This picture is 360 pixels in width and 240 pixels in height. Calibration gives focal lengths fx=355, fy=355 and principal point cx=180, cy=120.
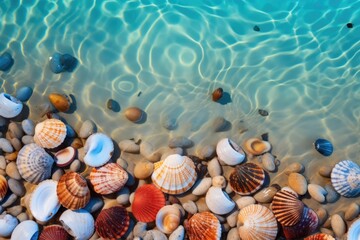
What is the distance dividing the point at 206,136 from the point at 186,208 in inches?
41.4

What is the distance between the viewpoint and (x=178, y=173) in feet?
14.4

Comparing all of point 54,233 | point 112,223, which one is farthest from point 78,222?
point 112,223

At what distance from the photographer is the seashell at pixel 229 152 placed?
457 cm

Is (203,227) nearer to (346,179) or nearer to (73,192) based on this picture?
(73,192)

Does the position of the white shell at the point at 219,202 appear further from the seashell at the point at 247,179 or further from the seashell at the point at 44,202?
the seashell at the point at 44,202

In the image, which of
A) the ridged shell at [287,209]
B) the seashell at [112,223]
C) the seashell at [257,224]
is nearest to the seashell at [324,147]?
the ridged shell at [287,209]

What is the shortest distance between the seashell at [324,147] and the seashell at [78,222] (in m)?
3.07

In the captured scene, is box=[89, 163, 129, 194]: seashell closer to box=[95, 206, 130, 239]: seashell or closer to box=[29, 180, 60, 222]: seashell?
box=[95, 206, 130, 239]: seashell

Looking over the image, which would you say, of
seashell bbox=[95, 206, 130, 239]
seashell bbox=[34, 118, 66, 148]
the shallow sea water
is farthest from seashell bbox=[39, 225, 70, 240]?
the shallow sea water

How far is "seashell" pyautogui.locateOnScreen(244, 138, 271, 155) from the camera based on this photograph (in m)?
4.76

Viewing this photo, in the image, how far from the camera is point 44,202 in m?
4.37

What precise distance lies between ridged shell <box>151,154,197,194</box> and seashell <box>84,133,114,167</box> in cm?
70

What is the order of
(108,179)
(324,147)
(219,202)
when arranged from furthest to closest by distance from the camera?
1. (324,147)
2. (108,179)
3. (219,202)

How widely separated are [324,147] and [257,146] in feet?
2.90
